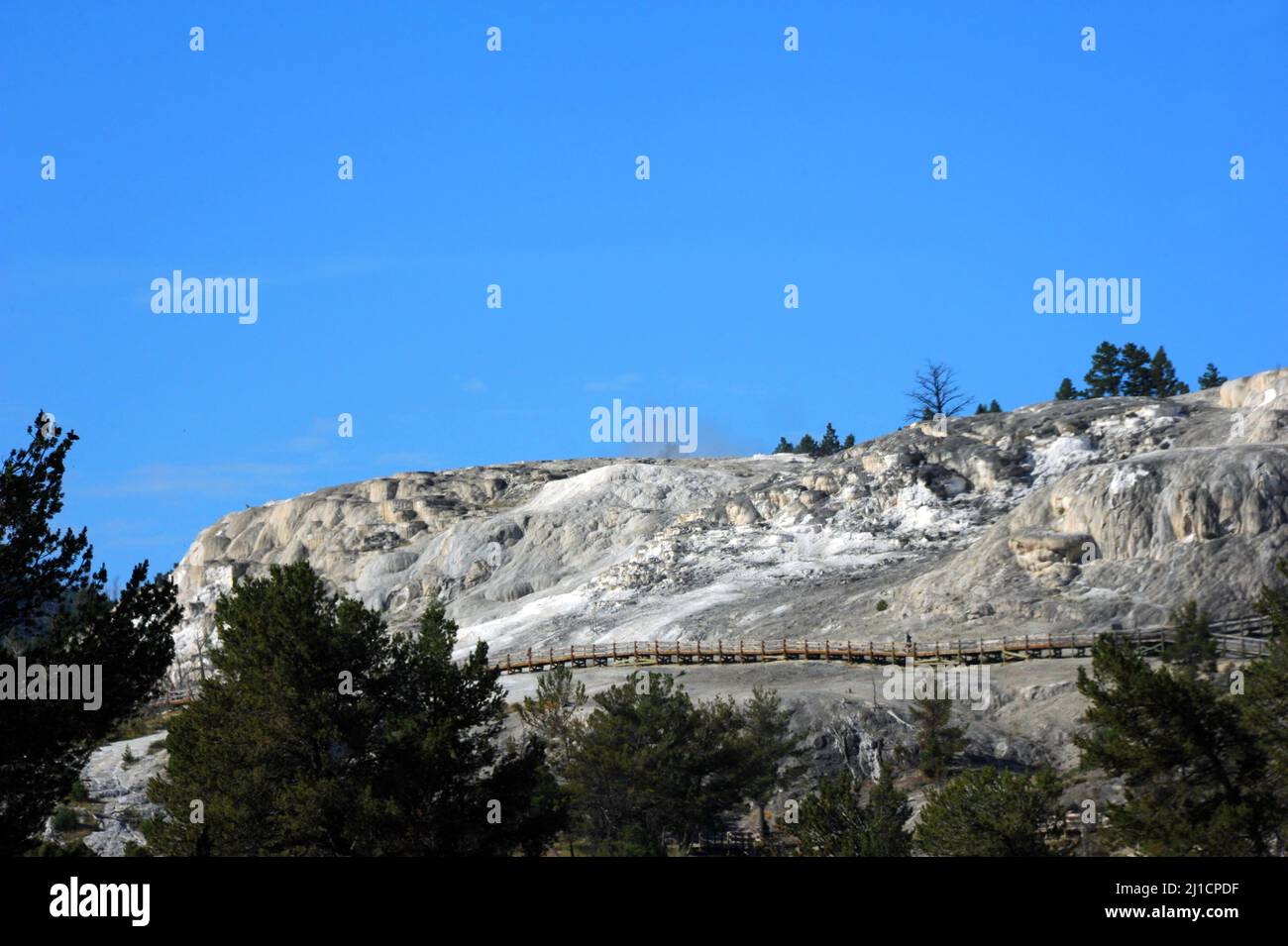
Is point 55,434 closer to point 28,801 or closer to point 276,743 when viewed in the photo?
point 28,801

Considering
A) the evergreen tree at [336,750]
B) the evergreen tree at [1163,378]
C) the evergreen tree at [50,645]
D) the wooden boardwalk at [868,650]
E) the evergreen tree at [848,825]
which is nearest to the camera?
the evergreen tree at [50,645]

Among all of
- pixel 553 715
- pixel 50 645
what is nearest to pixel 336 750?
pixel 50 645

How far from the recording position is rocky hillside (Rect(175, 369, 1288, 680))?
74.9m

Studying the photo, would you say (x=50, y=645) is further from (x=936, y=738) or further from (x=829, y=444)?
(x=829, y=444)

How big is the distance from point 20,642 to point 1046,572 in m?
58.4

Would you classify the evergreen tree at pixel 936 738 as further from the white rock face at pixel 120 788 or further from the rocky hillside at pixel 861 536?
the white rock face at pixel 120 788

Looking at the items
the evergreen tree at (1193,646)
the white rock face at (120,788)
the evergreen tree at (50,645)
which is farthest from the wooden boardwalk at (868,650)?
the evergreen tree at (50,645)

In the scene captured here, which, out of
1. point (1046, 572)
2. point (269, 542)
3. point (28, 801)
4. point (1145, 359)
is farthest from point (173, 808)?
point (1145, 359)

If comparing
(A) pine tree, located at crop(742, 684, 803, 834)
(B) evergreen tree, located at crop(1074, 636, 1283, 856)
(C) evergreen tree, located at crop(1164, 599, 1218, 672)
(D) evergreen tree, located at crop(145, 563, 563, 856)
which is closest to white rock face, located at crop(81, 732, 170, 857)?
(D) evergreen tree, located at crop(145, 563, 563, 856)

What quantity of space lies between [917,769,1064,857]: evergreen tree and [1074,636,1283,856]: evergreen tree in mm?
1831

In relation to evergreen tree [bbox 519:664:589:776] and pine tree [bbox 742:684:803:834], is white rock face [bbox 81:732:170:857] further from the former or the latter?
pine tree [bbox 742:684:803:834]

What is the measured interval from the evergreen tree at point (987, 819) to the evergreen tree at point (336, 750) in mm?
8353

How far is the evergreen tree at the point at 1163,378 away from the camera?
13025 cm

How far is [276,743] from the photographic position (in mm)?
35156
